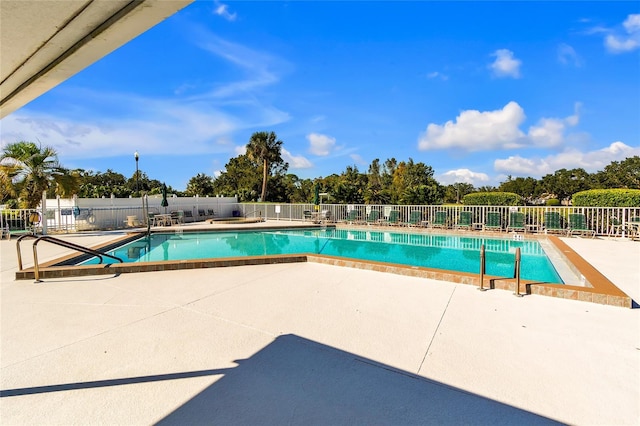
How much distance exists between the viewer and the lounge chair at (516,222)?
1149 centimetres

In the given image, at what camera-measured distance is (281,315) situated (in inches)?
142

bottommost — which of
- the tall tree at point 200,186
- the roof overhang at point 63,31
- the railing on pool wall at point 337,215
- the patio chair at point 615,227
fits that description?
the patio chair at point 615,227

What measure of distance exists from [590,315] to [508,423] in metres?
2.64

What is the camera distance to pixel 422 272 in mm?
5312

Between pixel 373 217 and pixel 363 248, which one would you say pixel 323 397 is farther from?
pixel 373 217

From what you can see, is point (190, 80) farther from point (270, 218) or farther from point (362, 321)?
point (362, 321)

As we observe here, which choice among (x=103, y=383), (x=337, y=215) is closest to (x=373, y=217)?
(x=337, y=215)

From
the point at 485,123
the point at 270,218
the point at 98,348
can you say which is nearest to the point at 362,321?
the point at 98,348

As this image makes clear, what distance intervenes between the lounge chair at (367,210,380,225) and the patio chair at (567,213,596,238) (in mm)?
7117

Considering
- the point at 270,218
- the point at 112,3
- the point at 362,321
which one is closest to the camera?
the point at 112,3

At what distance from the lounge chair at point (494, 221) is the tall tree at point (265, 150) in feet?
74.7

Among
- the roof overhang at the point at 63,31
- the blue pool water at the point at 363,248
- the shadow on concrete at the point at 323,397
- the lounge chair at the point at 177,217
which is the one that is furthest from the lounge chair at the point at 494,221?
the lounge chair at the point at 177,217

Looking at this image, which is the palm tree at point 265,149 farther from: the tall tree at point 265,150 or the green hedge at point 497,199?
the green hedge at point 497,199

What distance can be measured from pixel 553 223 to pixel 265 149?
81.5 feet
